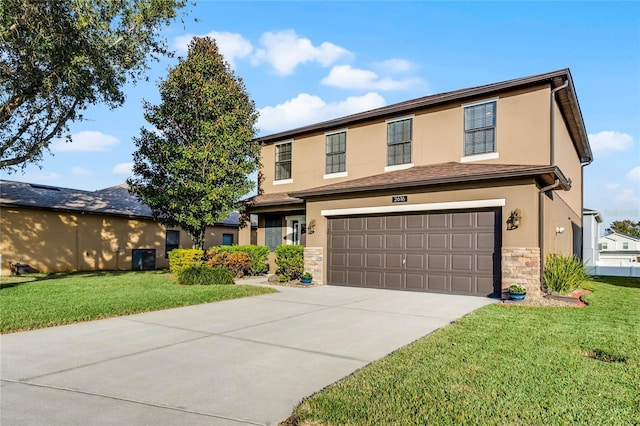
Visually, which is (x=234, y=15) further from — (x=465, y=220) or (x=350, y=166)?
(x=465, y=220)

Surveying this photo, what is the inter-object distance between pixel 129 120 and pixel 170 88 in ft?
7.80

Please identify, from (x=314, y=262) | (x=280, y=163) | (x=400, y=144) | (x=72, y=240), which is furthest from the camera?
(x=72, y=240)

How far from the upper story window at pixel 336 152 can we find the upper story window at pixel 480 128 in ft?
16.1

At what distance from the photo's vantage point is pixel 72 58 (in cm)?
1159

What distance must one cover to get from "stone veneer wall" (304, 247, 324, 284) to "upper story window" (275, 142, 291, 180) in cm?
489

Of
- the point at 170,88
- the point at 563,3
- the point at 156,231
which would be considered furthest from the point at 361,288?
the point at 156,231

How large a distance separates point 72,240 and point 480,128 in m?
18.8

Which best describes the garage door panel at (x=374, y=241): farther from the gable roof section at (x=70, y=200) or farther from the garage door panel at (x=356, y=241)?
the gable roof section at (x=70, y=200)

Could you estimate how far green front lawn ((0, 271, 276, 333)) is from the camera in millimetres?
8086

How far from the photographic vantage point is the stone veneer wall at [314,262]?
14.6m

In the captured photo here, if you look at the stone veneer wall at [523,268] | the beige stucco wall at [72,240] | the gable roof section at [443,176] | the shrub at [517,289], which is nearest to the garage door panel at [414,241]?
the gable roof section at [443,176]

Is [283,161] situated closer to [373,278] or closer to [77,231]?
[373,278]

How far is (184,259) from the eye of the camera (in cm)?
1596

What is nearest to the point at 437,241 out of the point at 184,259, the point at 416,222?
the point at 416,222
